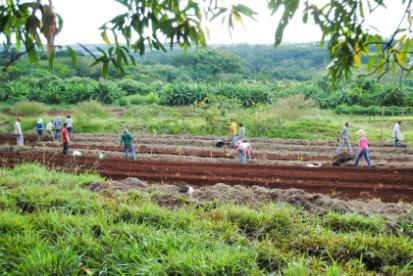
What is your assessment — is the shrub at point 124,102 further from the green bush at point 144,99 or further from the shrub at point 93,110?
the shrub at point 93,110

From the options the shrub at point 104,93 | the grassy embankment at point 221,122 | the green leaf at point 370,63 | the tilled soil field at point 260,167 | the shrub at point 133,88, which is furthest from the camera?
the shrub at point 133,88

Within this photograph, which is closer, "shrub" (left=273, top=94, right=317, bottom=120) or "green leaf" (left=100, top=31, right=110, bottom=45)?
"green leaf" (left=100, top=31, right=110, bottom=45)

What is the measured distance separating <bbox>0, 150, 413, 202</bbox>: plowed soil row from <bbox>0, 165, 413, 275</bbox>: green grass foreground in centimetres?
412

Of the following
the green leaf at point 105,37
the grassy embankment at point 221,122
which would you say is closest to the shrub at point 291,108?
the grassy embankment at point 221,122

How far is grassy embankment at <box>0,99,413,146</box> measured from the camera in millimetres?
23141

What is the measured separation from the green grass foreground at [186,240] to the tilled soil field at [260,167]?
173 inches

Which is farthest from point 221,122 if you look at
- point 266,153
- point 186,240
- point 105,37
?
point 105,37

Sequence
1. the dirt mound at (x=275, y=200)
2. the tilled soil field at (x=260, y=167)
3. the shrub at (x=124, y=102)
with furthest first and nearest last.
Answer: the shrub at (x=124, y=102), the tilled soil field at (x=260, y=167), the dirt mound at (x=275, y=200)

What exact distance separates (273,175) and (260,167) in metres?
1.37

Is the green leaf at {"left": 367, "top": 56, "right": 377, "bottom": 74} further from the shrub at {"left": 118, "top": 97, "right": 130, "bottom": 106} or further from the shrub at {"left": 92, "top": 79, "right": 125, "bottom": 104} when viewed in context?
the shrub at {"left": 92, "top": 79, "right": 125, "bottom": 104}

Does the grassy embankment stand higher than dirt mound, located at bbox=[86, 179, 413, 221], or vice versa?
dirt mound, located at bbox=[86, 179, 413, 221]

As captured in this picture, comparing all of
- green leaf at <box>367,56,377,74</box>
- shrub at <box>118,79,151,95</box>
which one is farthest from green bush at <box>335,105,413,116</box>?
green leaf at <box>367,56,377,74</box>

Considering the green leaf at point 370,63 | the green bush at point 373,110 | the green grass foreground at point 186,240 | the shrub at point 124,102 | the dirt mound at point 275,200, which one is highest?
the green leaf at point 370,63

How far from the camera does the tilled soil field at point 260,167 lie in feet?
34.0
